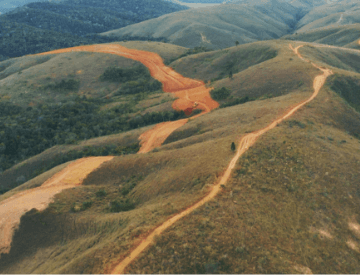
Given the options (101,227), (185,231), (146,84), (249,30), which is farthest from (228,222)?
(249,30)

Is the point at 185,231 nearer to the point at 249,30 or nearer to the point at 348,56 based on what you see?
the point at 348,56

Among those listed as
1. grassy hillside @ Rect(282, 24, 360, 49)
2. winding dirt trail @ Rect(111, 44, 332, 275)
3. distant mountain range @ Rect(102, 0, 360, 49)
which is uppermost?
distant mountain range @ Rect(102, 0, 360, 49)

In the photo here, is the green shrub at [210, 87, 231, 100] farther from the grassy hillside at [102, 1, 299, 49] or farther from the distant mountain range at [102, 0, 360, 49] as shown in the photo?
the distant mountain range at [102, 0, 360, 49]

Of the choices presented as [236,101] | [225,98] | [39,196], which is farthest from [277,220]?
[225,98]

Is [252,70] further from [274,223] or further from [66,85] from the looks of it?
[66,85]

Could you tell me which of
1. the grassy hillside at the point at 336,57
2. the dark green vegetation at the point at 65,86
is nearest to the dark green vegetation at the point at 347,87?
the grassy hillside at the point at 336,57

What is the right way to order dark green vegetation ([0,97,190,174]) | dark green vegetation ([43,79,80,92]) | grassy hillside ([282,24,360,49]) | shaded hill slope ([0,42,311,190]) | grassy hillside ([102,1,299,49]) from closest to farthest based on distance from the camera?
shaded hill slope ([0,42,311,190]) < dark green vegetation ([0,97,190,174]) < dark green vegetation ([43,79,80,92]) < grassy hillside ([282,24,360,49]) < grassy hillside ([102,1,299,49])

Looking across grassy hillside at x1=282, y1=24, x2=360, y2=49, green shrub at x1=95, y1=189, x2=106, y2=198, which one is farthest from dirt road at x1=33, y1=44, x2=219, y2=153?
grassy hillside at x1=282, y1=24, x2=360, y2=49
